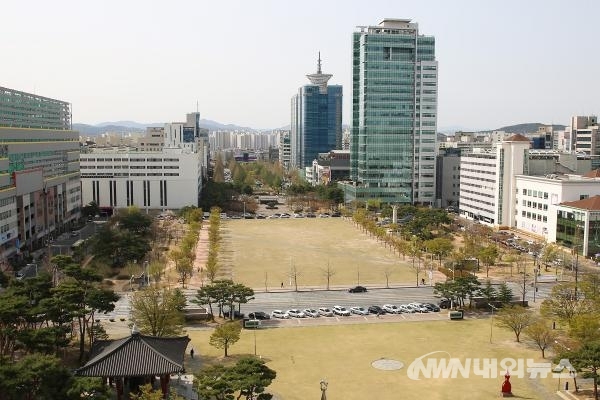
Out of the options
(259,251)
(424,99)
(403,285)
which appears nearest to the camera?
(403,285)

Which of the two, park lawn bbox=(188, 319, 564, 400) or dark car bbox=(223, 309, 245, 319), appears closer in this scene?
park lawn bbox=(188, 319, 564, 400)

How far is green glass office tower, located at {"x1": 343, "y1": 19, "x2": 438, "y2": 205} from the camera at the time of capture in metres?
90.8

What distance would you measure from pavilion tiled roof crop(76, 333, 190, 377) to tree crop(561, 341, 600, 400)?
1554 cm

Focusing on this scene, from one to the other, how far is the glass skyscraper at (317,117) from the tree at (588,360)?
133 metres

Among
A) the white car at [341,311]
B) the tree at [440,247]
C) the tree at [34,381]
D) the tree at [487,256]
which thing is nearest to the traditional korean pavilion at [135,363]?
the tree at [34,381]

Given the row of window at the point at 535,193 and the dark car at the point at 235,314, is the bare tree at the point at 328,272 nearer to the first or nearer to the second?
the dark car at the point at 235,314

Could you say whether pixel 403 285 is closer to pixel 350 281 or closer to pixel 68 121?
pixel 350 281

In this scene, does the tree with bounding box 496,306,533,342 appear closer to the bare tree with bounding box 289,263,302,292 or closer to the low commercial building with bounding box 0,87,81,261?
the bare tree with bounding box 289,263,302,292

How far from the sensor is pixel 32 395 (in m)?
20.2

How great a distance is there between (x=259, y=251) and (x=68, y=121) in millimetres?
35551

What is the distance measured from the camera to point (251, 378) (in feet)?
70.2

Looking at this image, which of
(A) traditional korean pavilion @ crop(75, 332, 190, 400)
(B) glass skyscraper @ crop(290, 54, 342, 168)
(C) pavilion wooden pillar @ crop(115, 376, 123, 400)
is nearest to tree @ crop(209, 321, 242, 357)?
(A) traditional korean pavilion @ crop(75, 332, 190, 400)

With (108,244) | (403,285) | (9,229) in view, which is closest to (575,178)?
(403,285)

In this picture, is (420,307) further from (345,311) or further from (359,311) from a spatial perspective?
(345,311)
